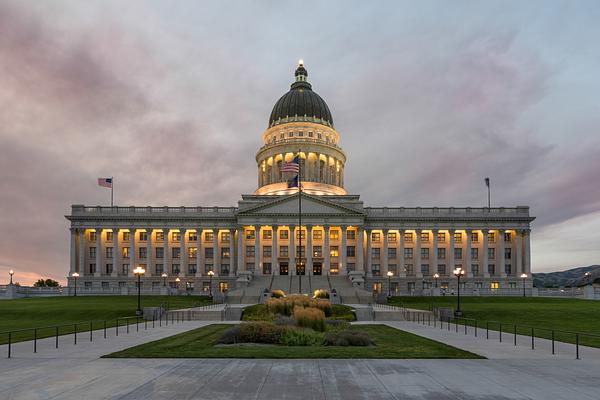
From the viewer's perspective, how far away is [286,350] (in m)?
19.5

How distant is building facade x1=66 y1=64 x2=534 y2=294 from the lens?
90438 millimetres

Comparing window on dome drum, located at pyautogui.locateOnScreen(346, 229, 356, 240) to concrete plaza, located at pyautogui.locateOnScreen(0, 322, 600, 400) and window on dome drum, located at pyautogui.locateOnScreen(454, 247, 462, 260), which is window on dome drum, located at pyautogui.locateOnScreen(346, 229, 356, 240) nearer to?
window on dome drum, located at pyautogui.locateOnScreen(454, 247, 462, 260)

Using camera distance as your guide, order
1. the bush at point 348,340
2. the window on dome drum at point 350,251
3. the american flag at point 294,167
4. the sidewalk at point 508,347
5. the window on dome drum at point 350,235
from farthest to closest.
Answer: the window on dome drum at point 350,235 < the window on dome drum at point 350,251 < the american flag at point 294,167 < the bush at point 348,340 < the sidewalk at point 508,347

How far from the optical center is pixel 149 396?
39.3 feet

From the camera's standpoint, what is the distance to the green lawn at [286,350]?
60.2ft

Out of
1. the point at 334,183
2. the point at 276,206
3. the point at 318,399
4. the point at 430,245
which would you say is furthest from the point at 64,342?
the point at 334,183

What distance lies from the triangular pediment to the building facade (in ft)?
0.63

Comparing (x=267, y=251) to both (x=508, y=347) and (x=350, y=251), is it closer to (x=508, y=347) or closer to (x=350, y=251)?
(x=350, y=251)

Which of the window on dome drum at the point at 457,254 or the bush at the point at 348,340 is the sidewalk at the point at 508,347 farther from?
the window on dome drum at the point at 457,254

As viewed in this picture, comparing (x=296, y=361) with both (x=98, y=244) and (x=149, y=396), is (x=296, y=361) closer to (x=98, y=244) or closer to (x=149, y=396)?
(x=149, y=396)

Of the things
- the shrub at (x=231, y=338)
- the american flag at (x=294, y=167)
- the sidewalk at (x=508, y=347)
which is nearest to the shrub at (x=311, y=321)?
the shrub at (x=231, y=338)

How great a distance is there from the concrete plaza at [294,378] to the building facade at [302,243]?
234 feet

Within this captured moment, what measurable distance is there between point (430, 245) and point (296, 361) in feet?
276

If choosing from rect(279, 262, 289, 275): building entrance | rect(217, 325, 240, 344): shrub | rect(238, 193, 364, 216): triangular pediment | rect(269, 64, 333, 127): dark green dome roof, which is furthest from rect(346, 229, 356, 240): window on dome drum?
rect(217, 325, 240, 344): shrub
